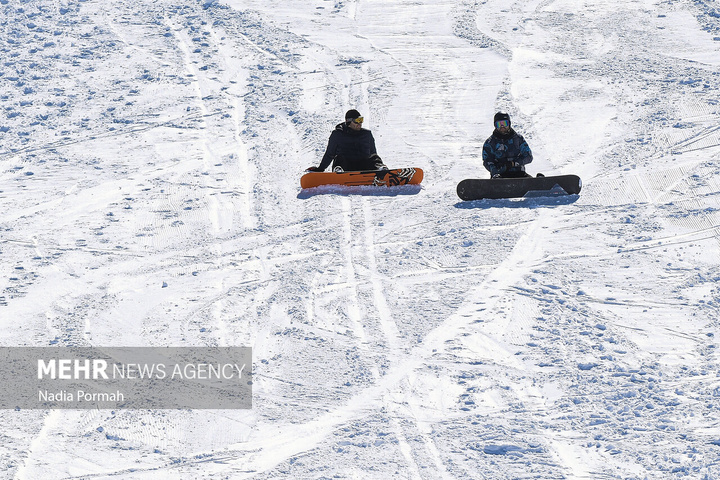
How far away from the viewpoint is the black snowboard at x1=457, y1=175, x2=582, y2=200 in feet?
35.2

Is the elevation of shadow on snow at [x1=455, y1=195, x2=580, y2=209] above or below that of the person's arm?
below

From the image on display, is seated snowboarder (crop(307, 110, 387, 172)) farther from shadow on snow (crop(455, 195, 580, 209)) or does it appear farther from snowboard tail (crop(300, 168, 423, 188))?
shadow on snow (crop(455, 195, 580, 209))

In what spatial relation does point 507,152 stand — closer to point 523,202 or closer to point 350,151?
point 523,202

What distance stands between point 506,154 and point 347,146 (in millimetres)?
1912

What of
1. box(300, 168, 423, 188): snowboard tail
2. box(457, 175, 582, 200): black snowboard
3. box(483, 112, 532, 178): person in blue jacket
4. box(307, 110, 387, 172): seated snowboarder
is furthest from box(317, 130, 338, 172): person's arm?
box(483, 112, 532, 178): person in blue jacket

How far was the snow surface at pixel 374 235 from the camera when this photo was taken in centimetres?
644

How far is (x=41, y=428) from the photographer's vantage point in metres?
6.57

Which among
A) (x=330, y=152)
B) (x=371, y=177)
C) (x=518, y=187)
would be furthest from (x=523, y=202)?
(x=330, y=152)

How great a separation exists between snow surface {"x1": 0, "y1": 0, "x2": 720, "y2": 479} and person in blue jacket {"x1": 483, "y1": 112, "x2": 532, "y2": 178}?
487mm

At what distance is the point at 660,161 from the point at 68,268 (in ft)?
22.9

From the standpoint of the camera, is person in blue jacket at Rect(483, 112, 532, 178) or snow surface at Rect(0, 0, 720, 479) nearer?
snow surface at Rect(0, 0, 720, 479)

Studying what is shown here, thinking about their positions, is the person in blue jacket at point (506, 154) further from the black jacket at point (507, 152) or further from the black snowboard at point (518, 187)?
the black snowboard at point (518, 187)

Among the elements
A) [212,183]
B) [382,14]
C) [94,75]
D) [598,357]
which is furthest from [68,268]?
[382,14]

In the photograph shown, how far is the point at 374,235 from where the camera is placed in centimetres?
1003
